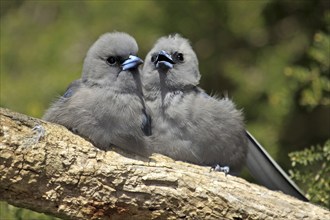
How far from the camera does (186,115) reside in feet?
17.4

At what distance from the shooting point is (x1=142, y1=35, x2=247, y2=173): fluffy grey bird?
17.1 feet

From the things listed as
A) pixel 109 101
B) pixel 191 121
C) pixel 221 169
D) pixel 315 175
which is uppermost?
pixel 191 121

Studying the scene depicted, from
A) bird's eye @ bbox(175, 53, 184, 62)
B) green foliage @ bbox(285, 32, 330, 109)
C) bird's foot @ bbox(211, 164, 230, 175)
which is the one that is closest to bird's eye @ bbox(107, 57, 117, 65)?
bird's eye @ bbox(175, 53, 184, 62)

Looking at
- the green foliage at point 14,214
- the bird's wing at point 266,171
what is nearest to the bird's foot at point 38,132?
the green foliage at point 14,214

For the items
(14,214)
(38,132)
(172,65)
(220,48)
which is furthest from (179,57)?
(38,132)

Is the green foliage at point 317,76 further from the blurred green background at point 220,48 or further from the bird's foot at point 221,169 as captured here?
the bird's foot at point 221,169

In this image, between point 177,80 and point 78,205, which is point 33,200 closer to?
point 78,205

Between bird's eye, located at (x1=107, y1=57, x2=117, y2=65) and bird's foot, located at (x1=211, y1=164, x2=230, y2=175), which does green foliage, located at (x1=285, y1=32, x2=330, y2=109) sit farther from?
bird's eye, located at (x1=107, y1=57, x2=117, y2=65)

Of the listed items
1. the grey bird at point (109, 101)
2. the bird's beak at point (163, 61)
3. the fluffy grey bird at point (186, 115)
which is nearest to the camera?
the grey bird at point (109, 101)

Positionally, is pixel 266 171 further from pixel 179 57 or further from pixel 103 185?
pixel 103 185

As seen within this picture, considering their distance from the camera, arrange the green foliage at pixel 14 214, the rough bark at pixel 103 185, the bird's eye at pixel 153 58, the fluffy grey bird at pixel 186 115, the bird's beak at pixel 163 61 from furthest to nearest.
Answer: the bird's eye at pixel 153 58, the bird's beak at pixel 163 61, the fluffy grey bird at pixel 186 115, the green foliage at pixel 14 214, the rough bark at pixel 103 185

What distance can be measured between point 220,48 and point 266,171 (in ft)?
6.37

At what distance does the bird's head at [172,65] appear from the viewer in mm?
5516

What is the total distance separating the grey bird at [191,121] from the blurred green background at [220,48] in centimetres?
72
